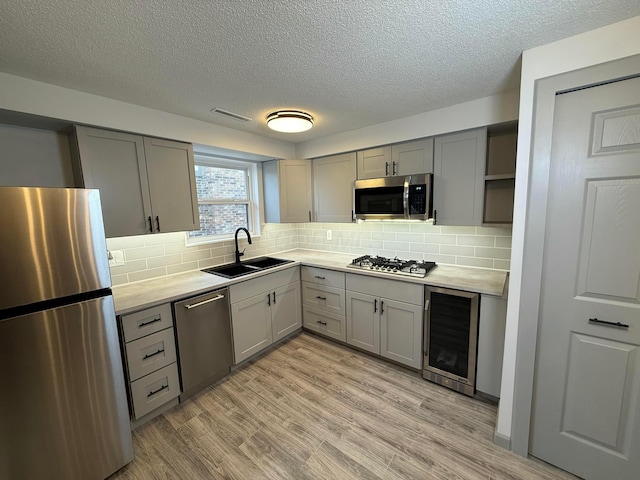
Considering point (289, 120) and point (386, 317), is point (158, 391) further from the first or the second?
point (289, 120)

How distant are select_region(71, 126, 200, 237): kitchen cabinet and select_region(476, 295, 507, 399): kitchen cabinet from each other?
8.29 feet

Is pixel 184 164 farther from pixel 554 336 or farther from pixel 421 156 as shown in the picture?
pixel 554 336

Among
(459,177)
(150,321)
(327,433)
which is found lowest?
(327,433)

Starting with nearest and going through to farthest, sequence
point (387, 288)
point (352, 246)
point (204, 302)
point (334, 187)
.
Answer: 1. point (204, 302)
2. point (387, 288)
3. point (334, 187)
4. point (352, 246)

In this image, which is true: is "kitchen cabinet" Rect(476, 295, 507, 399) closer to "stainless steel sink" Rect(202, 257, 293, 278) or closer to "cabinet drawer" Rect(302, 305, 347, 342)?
"cabinet drawer" Rect(302, 305, 347, 342)

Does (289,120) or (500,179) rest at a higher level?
(289,120)

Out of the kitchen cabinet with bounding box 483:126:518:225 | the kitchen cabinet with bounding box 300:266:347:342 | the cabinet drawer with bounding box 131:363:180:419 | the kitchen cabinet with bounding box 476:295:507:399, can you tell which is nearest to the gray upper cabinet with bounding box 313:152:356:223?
the kitchen cabinet with bounding box 300:266:347:342

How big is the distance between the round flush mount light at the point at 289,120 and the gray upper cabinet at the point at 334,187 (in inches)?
30.6

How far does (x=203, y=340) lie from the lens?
2.14 meters

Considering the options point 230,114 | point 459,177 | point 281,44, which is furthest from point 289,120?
point 459,177

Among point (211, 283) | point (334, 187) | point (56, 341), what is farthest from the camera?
point (334, 187)

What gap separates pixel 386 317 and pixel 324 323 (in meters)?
0.79

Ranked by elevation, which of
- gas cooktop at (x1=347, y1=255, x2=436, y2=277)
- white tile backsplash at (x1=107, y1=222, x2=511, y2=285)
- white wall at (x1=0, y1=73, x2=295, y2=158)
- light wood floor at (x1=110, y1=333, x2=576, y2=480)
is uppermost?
white wall at (x1=0, y1=73, x2=295, y2=158)

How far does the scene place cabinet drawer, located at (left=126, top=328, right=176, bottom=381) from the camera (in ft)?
5.77
